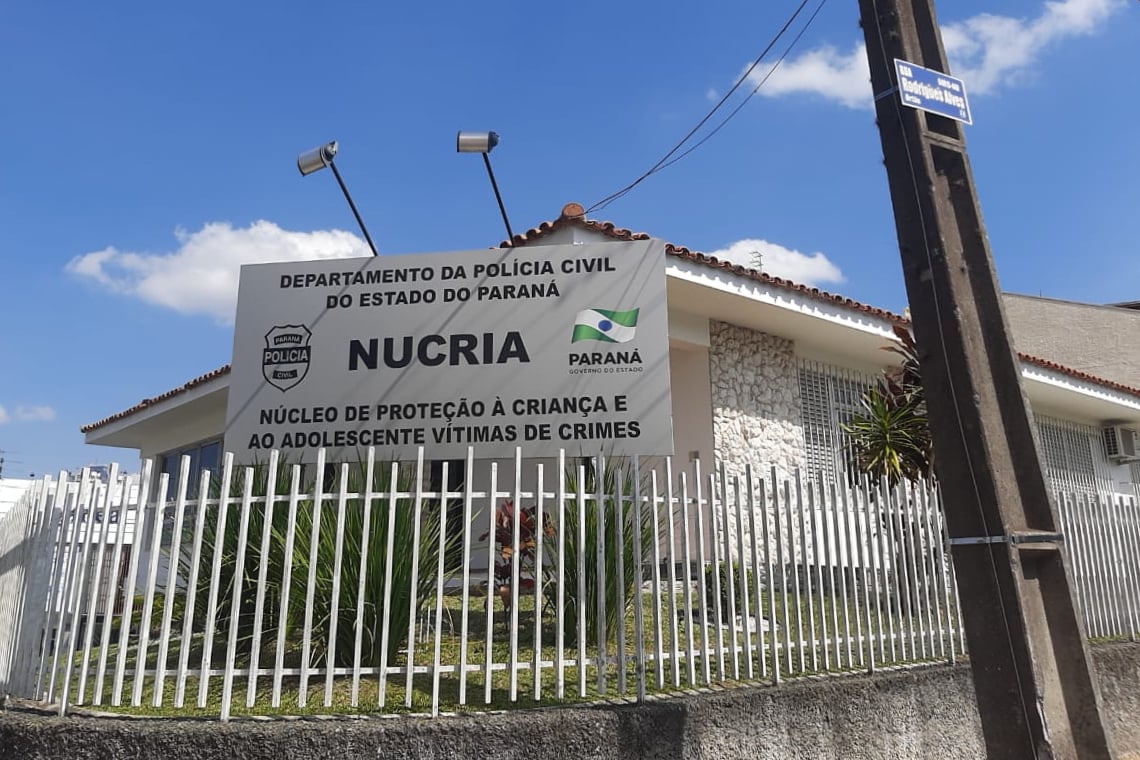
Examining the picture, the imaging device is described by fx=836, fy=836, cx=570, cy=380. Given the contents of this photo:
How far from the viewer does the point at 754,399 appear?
1084 centimetres

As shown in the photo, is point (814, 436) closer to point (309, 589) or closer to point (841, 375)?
point (841, 375)

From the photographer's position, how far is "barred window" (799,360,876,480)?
11484 mm

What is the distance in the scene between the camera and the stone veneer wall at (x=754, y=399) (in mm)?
10398

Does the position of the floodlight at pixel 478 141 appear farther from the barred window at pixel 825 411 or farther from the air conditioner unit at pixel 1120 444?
the air conditioner unit at pixel 1120 444

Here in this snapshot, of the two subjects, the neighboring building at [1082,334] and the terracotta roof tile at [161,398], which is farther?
the neighboring building at [1082,334]

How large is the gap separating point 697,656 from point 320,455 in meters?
2.74

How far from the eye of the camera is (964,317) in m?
3.94

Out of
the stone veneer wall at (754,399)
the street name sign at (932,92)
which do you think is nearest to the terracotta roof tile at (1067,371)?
the stone veneer wall at (754,399)

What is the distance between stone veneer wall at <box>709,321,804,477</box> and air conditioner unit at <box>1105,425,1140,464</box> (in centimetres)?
981

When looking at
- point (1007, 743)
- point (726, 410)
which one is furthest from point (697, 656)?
point (726, 410)

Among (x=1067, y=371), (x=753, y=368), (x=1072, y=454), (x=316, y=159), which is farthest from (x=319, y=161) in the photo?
(x=1072, y=454)

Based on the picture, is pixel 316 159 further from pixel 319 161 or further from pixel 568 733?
pixel 568 733

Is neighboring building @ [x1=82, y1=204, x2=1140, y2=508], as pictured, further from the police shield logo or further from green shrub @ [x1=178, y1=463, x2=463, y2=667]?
green shrub @ [x1=178, y1=463, x2=463, y2=667]

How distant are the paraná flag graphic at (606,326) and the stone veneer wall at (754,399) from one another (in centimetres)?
316
